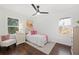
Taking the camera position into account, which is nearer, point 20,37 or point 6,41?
point 6,41

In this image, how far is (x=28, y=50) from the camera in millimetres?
2189

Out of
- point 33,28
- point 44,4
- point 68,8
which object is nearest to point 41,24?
point 33,28

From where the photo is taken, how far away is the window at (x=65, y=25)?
2.12 metres

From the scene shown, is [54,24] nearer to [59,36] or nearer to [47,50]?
[59,36]

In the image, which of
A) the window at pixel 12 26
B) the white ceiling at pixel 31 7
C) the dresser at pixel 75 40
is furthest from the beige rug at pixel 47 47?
the white ceiling at pixel 31 7

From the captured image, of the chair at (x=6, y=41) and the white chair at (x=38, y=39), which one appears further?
the white chair at (x=38, y=39)

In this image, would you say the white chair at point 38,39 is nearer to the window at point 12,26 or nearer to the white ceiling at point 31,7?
the window at point 12,26

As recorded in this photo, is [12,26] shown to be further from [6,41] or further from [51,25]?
[51,25]

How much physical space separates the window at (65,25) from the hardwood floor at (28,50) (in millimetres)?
292

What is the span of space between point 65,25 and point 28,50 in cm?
87

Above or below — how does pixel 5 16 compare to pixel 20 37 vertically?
above

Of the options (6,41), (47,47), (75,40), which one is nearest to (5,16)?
(6,41)

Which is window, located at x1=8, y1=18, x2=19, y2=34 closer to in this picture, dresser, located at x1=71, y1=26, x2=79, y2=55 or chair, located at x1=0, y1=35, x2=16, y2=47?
chair, located at x1=0, y1=35, x2=16, y2=47

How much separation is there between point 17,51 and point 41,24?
708 mm
